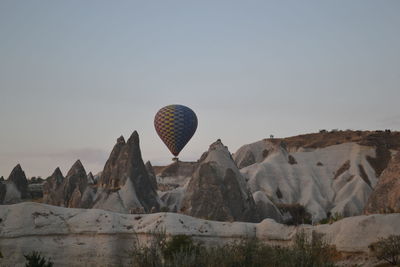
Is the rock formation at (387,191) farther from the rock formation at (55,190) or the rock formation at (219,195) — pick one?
the rock formation at (55,190)

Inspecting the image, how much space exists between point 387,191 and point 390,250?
1480 centimetres

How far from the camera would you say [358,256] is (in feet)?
103

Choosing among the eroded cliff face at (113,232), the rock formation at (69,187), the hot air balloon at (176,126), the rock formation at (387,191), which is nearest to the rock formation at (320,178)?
the hot air balloon at (176,126)

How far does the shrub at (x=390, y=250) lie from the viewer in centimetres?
2919

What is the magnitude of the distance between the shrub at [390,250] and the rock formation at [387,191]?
12.4 meters

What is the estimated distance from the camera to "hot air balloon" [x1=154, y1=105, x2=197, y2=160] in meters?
62.6

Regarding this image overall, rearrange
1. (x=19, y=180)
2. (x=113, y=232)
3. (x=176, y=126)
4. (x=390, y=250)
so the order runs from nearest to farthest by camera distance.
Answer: (x=390, y=250) < (x=113, y=232) < (x=176, y=126) < (x=19, y=180)

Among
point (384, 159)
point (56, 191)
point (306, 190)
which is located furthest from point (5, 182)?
point (384, 159)

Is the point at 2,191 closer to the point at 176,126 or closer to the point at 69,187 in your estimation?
the point at 69,187

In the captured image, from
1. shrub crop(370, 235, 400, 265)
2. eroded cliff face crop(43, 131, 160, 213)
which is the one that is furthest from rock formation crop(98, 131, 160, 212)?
shrub crop(370, 235, 400, 265)

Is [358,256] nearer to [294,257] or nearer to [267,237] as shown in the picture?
[267,237]

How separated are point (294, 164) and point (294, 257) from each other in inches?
2658

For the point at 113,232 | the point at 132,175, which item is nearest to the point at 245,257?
the point at 113,232

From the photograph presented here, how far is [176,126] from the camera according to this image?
6266 centimetres
